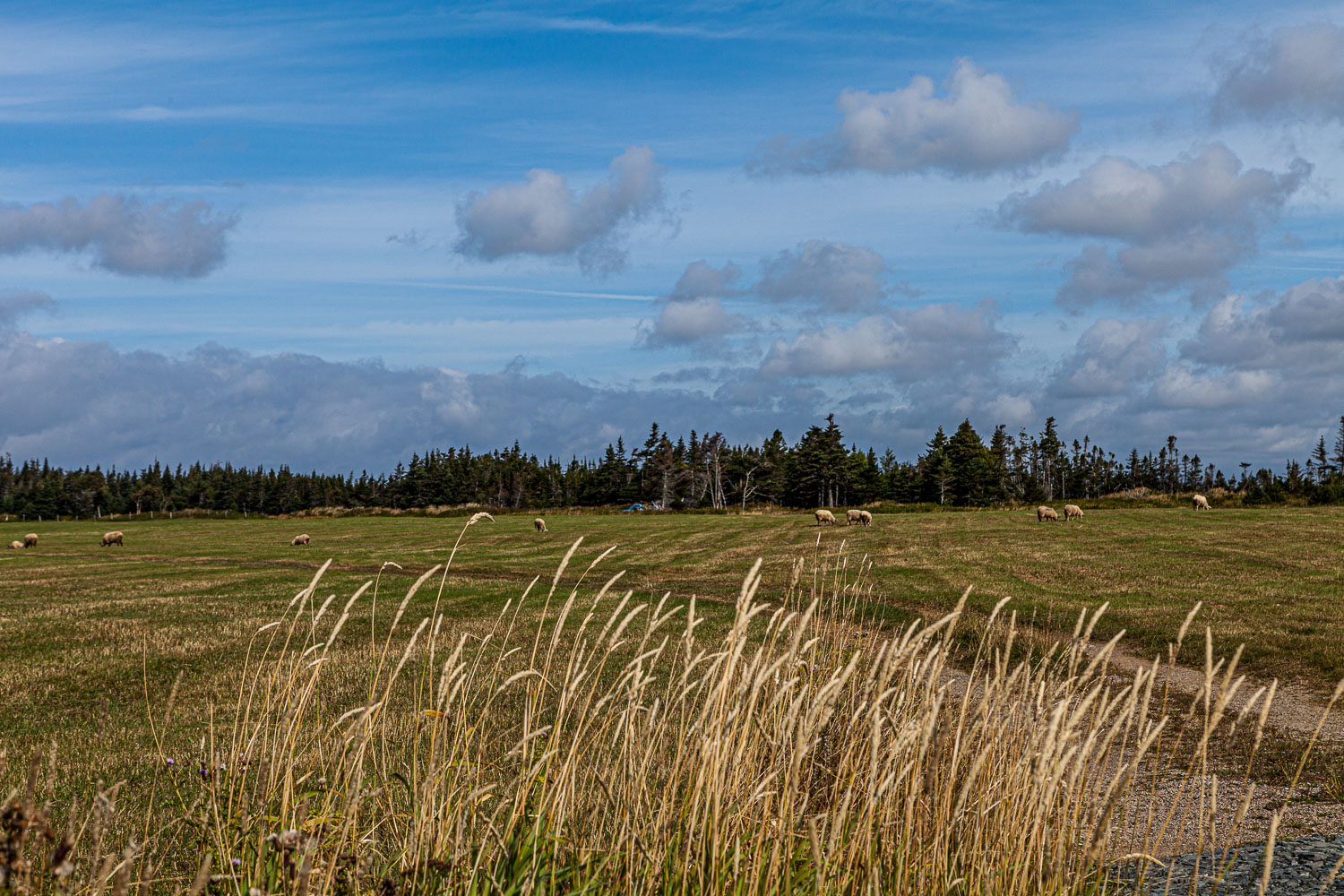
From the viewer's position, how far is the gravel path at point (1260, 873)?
198 inches

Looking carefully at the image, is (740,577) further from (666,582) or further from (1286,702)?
(1286,702)

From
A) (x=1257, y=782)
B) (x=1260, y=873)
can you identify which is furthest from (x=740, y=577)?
(x=1260, y=873)

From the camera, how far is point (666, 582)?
24.9 m

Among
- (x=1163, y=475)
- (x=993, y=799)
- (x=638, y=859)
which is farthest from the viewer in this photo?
(x=1163, y=475)

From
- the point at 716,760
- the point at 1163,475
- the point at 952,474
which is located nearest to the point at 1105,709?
the point at 716,760

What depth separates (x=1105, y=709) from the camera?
377cm

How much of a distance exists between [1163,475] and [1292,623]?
5001 inches

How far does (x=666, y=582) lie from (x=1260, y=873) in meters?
19.9

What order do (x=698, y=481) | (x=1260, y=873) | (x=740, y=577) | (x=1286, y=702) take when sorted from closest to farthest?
1. (x=1260, y=873)
2. (x=1286, y=702)
3. (x=740, y=577)
4. (x=698, y=481)

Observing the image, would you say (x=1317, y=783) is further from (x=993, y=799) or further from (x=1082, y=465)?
(x=1082, y=465)

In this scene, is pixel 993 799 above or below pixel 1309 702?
above

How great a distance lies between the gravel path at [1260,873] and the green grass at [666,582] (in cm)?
193

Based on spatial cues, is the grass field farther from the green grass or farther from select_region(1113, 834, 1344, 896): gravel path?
select_region(1113, 834, 1344, 896): gravel path

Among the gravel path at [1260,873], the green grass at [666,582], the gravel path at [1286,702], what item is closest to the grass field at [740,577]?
the green grass at [666,582]
